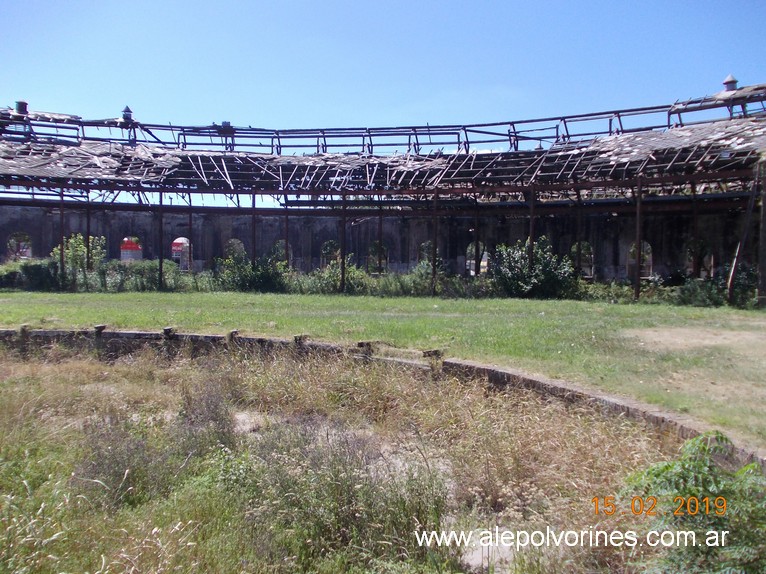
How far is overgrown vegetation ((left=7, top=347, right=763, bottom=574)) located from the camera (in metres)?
4.38

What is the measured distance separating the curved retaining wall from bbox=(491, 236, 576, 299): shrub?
34.0ft

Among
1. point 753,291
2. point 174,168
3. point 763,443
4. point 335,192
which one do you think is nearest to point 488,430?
point 763,443

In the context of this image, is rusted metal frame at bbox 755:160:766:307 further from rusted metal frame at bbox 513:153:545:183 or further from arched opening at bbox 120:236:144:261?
arched opening at bbox 120:236:144:261

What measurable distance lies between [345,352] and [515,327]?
11.6ft

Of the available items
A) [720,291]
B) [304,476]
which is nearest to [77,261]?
[304,476]

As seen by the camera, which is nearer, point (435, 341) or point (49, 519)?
point (49, 519)

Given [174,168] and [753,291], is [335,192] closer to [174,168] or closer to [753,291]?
[174,168]

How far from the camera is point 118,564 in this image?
4152 mm

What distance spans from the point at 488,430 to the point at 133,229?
2754cm

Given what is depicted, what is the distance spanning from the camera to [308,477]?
522 cm

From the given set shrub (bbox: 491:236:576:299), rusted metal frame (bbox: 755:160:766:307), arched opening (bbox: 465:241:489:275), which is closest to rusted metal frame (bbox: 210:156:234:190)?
arched opening (bbox: 465:241:489:275)

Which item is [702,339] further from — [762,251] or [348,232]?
[348,232]

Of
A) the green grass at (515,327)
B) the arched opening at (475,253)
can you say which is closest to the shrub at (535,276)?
the green grass at (515,327)

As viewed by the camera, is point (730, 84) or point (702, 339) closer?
point (702, 339)
